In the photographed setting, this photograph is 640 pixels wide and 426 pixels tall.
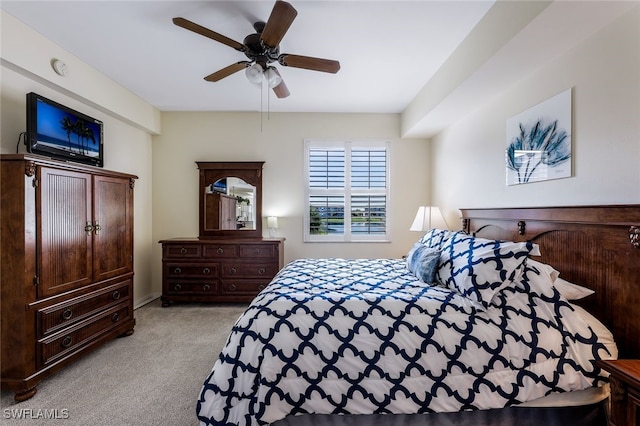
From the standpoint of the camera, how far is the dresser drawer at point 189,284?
12.2 ft

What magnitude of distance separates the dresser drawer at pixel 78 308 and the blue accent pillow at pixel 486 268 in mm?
2889

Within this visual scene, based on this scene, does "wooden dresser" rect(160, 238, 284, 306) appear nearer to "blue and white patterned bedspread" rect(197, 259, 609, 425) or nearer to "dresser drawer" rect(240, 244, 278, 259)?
"dresser drawer" rect(240, 244, 278, 259)

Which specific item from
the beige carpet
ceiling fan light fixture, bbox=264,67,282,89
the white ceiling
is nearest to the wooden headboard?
the white ceiling

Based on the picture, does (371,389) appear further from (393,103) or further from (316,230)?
(393,103)

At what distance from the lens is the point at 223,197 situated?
4.19m

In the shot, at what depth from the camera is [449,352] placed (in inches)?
57.6

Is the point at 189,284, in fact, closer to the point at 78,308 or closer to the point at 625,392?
the point at 78,308

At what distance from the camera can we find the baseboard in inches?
149

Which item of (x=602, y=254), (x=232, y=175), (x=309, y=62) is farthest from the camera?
(x=232, y=175)

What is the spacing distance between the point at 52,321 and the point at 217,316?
1561mm

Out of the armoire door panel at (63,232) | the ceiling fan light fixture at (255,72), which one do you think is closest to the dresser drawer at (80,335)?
the armoire door panel at (63,232)

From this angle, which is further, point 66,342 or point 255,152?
point 255,152

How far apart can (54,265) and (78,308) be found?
43 cm

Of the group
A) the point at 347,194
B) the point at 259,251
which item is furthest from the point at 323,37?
the point at 259,251
